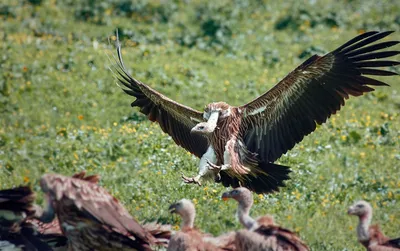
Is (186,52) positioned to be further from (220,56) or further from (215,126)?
(215,126)

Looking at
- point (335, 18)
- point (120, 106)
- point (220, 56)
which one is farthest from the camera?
point (335, 18)

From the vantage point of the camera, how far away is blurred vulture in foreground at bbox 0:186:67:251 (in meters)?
7.39

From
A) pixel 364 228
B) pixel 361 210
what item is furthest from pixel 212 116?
pixel 364 228

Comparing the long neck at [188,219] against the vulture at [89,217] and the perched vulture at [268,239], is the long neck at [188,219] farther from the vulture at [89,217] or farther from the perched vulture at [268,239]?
the perched vulture at [268,239]

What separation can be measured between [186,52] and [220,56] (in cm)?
60

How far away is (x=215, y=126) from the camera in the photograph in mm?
9562

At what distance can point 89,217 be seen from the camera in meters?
7.24

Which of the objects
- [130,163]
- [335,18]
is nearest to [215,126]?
[130,163]

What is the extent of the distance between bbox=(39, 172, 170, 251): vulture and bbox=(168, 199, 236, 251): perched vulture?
0.32 metres

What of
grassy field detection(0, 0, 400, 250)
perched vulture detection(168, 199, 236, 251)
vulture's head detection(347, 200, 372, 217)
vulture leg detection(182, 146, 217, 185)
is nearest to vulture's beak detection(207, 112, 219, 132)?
vulture leg detection(182, 146, 217, 185)

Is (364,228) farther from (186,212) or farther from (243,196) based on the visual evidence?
(186,212)

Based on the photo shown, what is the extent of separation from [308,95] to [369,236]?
2.03m

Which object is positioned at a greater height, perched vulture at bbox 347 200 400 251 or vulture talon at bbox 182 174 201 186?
vulture talon at bbox 182 174 201 186

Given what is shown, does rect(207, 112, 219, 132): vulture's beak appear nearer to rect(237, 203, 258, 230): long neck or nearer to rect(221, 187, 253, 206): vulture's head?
rect(221, 187, 253, 206): vulture's head
